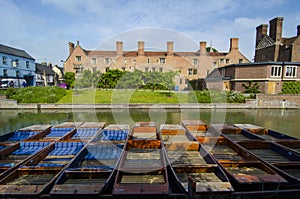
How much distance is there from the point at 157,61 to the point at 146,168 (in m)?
25.2

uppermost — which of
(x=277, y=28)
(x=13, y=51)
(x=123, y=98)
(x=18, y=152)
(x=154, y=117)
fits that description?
(x=277, y=28)

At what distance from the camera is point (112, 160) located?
5020mm

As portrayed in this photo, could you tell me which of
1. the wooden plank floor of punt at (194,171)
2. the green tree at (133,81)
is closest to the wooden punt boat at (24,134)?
the wooden plank floor of punt at (194,171)

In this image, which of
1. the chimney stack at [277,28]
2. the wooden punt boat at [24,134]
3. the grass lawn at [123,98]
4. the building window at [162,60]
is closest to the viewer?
the wooden punt boat at [24,134]

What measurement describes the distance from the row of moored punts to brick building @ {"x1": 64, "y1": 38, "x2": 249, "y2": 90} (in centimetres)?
2156

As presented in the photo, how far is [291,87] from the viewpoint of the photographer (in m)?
18.4

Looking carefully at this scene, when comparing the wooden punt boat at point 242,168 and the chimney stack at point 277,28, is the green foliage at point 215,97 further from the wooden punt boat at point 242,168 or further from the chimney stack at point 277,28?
the chimney stack at point 277,28

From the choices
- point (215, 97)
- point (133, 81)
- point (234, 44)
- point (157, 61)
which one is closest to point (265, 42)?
point (234, 44)

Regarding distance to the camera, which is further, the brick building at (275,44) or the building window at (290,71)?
the brick building at (275,44)

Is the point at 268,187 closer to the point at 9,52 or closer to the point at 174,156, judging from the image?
the point at 174,156

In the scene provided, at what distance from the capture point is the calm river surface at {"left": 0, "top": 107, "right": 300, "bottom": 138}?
36.8 feet

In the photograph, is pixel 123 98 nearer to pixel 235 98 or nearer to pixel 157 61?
pixel 235 98

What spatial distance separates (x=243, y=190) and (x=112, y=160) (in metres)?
3.29

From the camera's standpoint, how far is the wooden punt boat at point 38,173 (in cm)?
322
